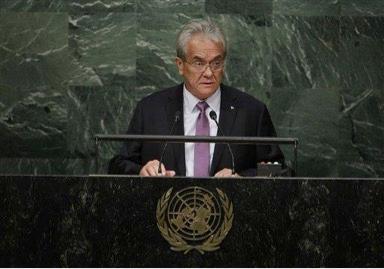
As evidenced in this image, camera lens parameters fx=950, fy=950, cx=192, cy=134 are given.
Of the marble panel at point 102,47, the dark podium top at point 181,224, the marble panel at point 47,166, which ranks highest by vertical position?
the marble panel at point 102,47

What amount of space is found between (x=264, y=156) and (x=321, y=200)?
53.1 inches

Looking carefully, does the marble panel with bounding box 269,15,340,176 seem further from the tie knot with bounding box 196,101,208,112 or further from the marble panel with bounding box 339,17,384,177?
the tie knot with bounding box 196,101,208,112

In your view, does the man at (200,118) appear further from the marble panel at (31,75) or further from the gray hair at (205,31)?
the marble panel at (31,75)

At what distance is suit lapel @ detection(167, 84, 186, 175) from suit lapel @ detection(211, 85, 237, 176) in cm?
20

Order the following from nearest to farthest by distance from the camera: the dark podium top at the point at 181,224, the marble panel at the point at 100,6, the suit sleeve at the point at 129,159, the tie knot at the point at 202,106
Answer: the dark podium top at the point at 181,224 → the suit sleeve at the point at 129,159 → the tie knot at the point at 202,106 → the marble panel at the point at 100,6

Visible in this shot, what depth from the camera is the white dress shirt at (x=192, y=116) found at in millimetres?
5797

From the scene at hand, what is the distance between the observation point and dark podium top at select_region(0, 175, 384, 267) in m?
4.54

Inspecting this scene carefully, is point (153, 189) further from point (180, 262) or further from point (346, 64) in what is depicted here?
point (346, 64)

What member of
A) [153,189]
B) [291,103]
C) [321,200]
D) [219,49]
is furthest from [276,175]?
[291,103]

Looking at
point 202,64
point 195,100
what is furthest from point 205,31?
point 195,100

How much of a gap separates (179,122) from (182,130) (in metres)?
0.07

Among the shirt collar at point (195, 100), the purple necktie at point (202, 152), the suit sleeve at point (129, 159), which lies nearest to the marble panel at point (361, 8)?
the shirt collar at point (195, 100)

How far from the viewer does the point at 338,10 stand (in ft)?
24.9

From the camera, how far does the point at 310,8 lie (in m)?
7.59
